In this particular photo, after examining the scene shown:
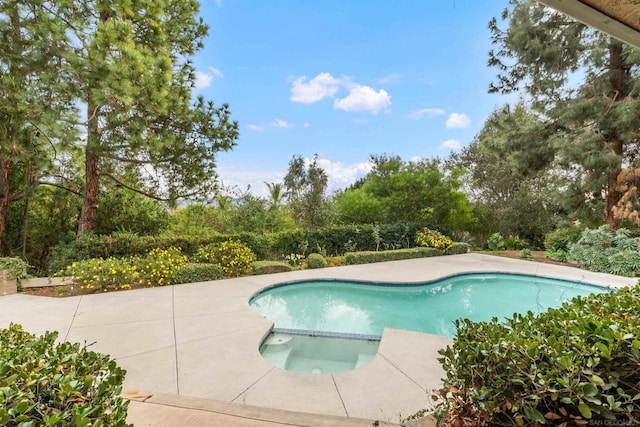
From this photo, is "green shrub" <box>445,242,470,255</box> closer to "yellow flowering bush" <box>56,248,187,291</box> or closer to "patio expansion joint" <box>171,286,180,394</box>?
"yellow flowering bush" <box>56,248,187,291</box>

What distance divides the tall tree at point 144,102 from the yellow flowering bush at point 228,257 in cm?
163

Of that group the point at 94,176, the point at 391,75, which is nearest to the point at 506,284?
the point at 391,75

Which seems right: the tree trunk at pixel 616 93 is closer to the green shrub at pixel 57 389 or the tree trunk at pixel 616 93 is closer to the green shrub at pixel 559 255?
the green shrub at pixel 559 255

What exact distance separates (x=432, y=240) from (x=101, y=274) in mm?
9871

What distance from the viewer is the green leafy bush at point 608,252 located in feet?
25.2

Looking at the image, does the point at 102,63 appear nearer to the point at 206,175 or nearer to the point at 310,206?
the point at 206,175

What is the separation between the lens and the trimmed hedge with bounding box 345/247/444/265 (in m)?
9.19

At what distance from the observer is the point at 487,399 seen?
1496mm

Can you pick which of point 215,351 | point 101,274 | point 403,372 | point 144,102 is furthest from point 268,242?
point 403,372

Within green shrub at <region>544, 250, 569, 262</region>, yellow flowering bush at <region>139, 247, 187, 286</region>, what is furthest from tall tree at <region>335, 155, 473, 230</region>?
yellow flowering bush at <region>139, 247, 187, 286</region>

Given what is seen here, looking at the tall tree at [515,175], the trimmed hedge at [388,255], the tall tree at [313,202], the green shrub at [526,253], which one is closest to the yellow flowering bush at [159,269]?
the trimmed hedge at [388,255]

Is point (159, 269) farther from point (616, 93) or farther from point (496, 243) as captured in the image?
point (616, 93)

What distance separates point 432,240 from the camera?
430 inches

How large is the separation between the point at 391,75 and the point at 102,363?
545 inches
